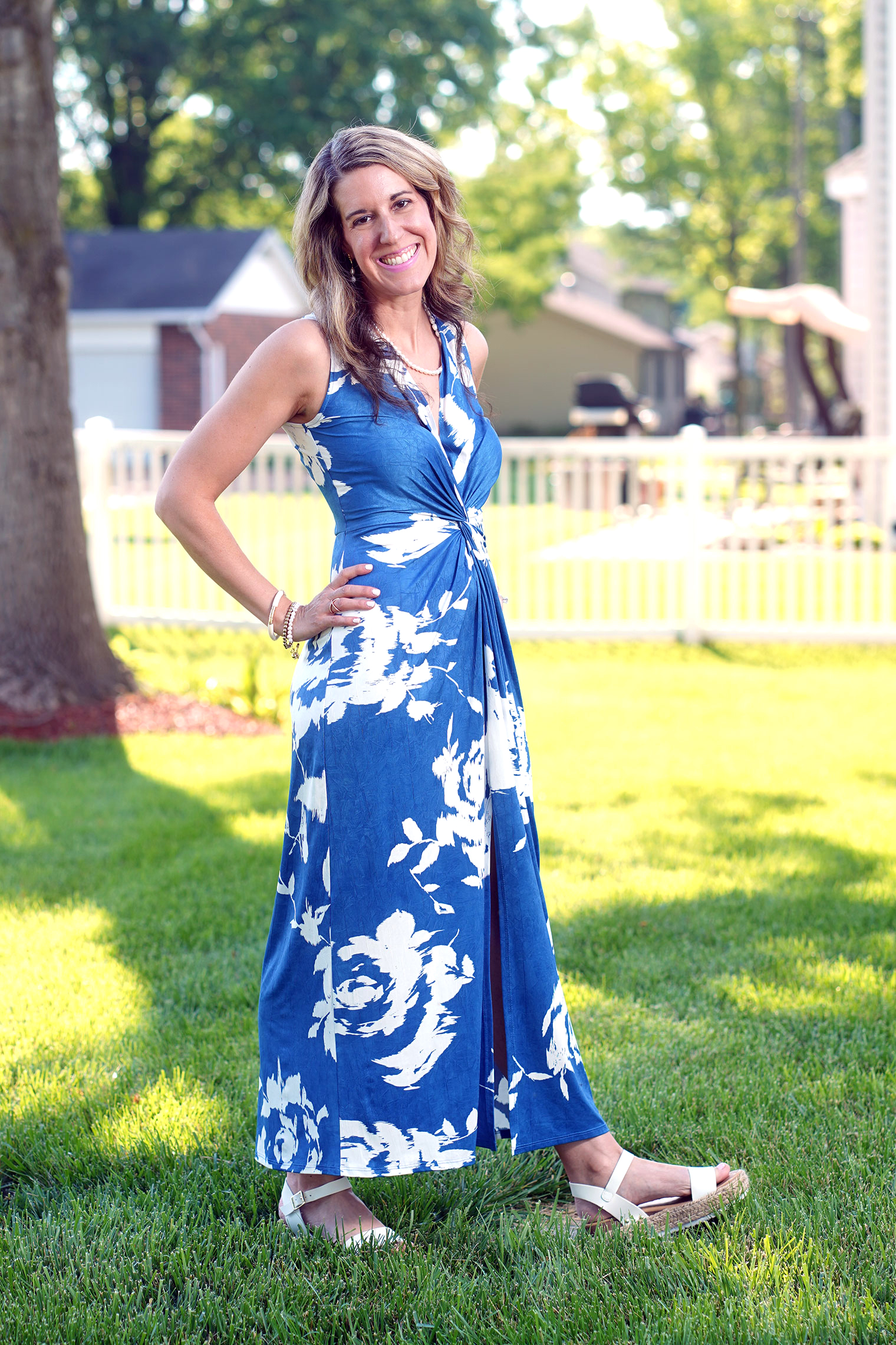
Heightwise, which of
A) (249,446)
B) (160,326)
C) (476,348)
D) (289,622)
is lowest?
(289,622)

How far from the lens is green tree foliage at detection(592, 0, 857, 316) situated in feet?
120

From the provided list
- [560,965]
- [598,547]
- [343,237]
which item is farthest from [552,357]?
[343,237]

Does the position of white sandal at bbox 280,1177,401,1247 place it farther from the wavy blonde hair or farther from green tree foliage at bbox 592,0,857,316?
green tree foliage at bbox 592,0,857,316

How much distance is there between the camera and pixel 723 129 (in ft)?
125

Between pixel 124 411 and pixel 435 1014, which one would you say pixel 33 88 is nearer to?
pixel 435 1014

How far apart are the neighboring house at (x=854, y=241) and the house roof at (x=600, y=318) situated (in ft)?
52.1

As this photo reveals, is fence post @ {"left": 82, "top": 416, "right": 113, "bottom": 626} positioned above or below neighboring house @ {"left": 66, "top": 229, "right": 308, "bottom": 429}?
below

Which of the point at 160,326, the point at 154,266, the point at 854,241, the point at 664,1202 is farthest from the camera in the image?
the point at 154,266

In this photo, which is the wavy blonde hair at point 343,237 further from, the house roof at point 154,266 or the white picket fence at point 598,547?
the house roof at point 154,266

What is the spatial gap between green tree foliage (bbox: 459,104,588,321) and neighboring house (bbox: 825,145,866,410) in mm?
11445

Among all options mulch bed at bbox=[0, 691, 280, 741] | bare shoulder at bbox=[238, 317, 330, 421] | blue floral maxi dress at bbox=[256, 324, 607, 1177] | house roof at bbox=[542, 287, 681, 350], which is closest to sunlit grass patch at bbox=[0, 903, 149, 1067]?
blue floral maxi dress at bbox=[256, 324, 607, 1177]

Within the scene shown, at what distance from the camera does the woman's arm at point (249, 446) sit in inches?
89.4

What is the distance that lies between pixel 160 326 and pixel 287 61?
25.9 feet

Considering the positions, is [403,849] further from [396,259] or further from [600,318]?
[600,318]
